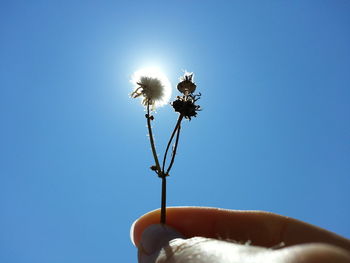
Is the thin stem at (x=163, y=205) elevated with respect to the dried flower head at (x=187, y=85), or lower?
lower

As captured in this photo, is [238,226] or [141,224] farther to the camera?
[141,224]

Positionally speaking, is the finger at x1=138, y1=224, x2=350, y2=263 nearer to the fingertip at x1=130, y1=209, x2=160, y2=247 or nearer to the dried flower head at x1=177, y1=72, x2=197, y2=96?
the fingertip at x1=130, y1=209, x2=160, y2=247

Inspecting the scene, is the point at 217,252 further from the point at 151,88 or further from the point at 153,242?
the point at 151,88

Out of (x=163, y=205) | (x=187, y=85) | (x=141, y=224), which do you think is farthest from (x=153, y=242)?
(x=187, y=85)

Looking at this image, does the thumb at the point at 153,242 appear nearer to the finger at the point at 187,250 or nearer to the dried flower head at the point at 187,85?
the finger at the point at 187,250

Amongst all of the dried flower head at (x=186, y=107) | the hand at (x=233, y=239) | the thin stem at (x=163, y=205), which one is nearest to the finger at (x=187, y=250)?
the hand at (x=233, y=239)

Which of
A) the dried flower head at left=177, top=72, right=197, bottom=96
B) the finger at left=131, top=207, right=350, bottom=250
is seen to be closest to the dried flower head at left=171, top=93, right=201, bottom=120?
the dried flower head at left=177, top=72, right=197, bottom=96

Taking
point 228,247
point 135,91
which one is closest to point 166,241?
point 228,247

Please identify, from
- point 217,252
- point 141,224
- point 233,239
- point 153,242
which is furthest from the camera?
point 141,224
